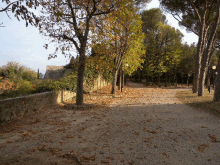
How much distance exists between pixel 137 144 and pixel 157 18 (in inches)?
1255

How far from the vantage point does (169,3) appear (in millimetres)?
16594

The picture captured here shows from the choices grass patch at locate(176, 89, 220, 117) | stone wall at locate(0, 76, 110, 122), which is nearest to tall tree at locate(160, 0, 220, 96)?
grass patch at locate(176, 89, 220, 117)

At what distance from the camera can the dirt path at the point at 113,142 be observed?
3172 mm

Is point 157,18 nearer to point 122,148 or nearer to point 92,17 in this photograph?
point 92,17

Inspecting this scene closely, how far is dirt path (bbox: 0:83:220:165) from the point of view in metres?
3.17

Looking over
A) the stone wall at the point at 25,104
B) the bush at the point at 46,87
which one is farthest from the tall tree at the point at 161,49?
the stone wall at the point at 25,104

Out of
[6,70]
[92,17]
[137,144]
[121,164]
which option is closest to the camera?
[121,164]

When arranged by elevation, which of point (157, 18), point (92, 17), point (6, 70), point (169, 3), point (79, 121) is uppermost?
point (157, 18)

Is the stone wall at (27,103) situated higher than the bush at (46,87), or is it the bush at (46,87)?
the bush at (46,87)

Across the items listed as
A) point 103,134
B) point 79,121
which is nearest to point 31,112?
point 79,121

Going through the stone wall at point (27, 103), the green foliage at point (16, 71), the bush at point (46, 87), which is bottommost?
the stone wall at point (27, 103)

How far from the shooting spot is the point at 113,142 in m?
4.05

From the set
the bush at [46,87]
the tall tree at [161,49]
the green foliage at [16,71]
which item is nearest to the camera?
the bush at [46,87]

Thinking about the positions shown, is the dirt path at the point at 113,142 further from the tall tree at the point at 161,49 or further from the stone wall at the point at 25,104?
the tall tree at the point at 161,49
